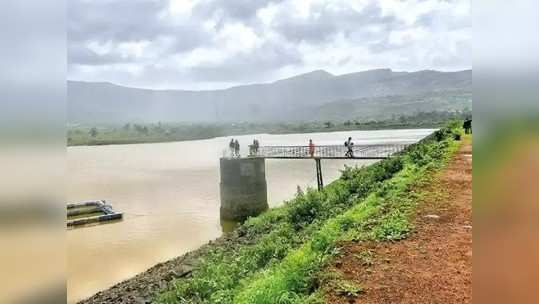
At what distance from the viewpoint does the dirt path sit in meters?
2.17

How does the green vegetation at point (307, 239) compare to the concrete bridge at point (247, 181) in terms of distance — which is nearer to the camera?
the green vegetation at point (307, 239)

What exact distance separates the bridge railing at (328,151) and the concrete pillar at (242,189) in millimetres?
740

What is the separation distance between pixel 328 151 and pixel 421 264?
10.9 meters

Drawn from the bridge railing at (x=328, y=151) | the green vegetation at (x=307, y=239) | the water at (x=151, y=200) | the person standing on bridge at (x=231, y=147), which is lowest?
the water at (x=151, y=200)

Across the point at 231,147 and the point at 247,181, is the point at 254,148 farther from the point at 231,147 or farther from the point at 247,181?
the point at 247,181

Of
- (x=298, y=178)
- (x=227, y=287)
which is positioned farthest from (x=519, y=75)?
(x=298, y=178)

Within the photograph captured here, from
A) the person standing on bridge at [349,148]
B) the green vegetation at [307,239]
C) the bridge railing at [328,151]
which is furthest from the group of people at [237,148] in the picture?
the green vegetation at [307,239]

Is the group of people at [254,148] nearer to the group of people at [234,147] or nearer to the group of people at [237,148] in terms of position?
the group of people at [237,148]

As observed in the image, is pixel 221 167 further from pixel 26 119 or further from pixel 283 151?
pixel 26 119

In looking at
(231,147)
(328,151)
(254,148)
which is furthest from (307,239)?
(254,148)

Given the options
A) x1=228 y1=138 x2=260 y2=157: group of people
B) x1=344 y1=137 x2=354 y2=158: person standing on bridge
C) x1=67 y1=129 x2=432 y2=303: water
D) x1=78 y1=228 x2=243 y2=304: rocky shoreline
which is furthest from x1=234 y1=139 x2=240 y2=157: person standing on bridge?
x1=78 y1=228 x2=243 y2=304: rocky shoreline

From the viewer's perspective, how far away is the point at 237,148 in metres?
13.2

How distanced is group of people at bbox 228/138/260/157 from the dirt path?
9.48m

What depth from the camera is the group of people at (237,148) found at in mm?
13031
